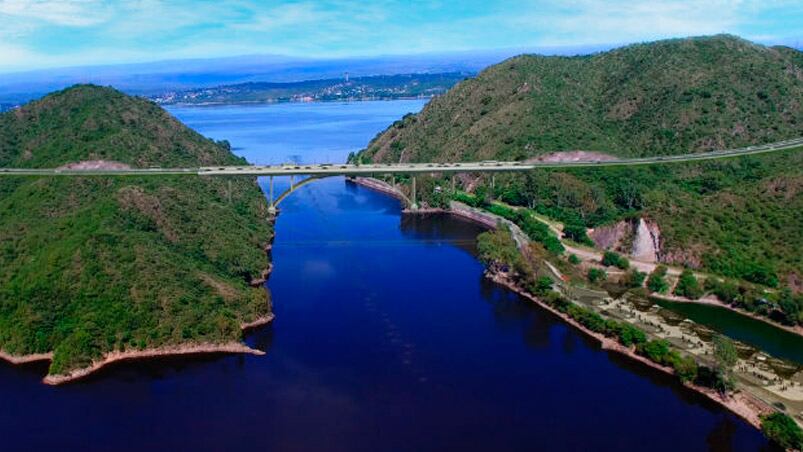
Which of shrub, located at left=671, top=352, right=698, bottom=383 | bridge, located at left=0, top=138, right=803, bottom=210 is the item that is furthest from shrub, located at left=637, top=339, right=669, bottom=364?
bridge, located at left=0, top=138, right=803, bottom=210

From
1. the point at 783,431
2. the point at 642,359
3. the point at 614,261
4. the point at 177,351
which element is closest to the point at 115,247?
the point at 177,351

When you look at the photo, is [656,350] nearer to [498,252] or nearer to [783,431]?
[783,431]

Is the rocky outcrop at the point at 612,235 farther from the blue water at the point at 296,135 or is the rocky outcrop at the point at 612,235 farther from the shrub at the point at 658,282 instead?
the blue water at the point at 296,135

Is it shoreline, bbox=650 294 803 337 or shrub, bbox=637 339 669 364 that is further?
shoreline, bbox=650 294 803 337

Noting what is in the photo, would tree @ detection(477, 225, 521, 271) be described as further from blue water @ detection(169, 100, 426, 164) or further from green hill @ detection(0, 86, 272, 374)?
blue water @ detection(169, 100, 426, 164)

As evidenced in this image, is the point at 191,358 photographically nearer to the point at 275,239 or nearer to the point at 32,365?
the point at 32,365

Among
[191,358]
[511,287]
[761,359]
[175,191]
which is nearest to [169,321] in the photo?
[191,358]
